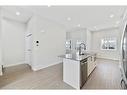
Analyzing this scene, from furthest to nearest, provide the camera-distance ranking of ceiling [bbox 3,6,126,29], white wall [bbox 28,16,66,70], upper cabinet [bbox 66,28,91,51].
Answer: upper cabinet [bbox 66,28,91,51]
white wall [bbox 28,16,66,70]
ceiling [bbox 3,6,126,29]

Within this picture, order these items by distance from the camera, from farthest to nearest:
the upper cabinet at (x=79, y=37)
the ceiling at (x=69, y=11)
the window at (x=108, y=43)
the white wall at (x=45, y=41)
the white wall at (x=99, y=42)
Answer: the upper cabinet at (x=79, y=37)
the window at (x=108, y=43)
the white wall at (x=99, y=42)
the white wall at (x=45, y=41)
the ceiling at (x=69, y=11)

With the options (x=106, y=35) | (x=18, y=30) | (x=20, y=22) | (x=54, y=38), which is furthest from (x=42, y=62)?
(x=106, y=35)

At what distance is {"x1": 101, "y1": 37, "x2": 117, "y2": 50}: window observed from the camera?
6756 millimetres

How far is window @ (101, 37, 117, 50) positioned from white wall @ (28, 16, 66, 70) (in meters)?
3.91

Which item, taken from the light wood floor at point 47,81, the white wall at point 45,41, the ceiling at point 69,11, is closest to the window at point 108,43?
the ceiling at point 69,11

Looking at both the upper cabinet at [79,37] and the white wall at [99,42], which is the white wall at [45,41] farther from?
the white wall at [99,42]

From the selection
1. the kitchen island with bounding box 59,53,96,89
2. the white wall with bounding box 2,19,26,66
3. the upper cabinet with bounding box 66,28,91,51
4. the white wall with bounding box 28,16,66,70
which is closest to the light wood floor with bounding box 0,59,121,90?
the kitchen island with bounding box 59,53,96,89

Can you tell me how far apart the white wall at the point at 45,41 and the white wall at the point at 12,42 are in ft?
3.51

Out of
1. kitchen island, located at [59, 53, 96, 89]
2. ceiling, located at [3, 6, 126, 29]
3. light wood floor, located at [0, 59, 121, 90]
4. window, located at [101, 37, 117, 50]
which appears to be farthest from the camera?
window, located at [101, 37, 117, 50]

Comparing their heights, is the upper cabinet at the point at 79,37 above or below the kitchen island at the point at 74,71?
above

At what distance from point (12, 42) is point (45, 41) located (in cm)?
194

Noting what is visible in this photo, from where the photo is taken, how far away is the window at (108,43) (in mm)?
6756

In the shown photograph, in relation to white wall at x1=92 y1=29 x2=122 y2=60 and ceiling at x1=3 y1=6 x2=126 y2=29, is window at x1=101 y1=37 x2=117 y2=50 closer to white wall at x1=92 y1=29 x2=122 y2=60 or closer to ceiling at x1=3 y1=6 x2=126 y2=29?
white wall at x1=92 y1=29 x2=122 y2=60

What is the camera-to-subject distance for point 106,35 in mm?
7012
